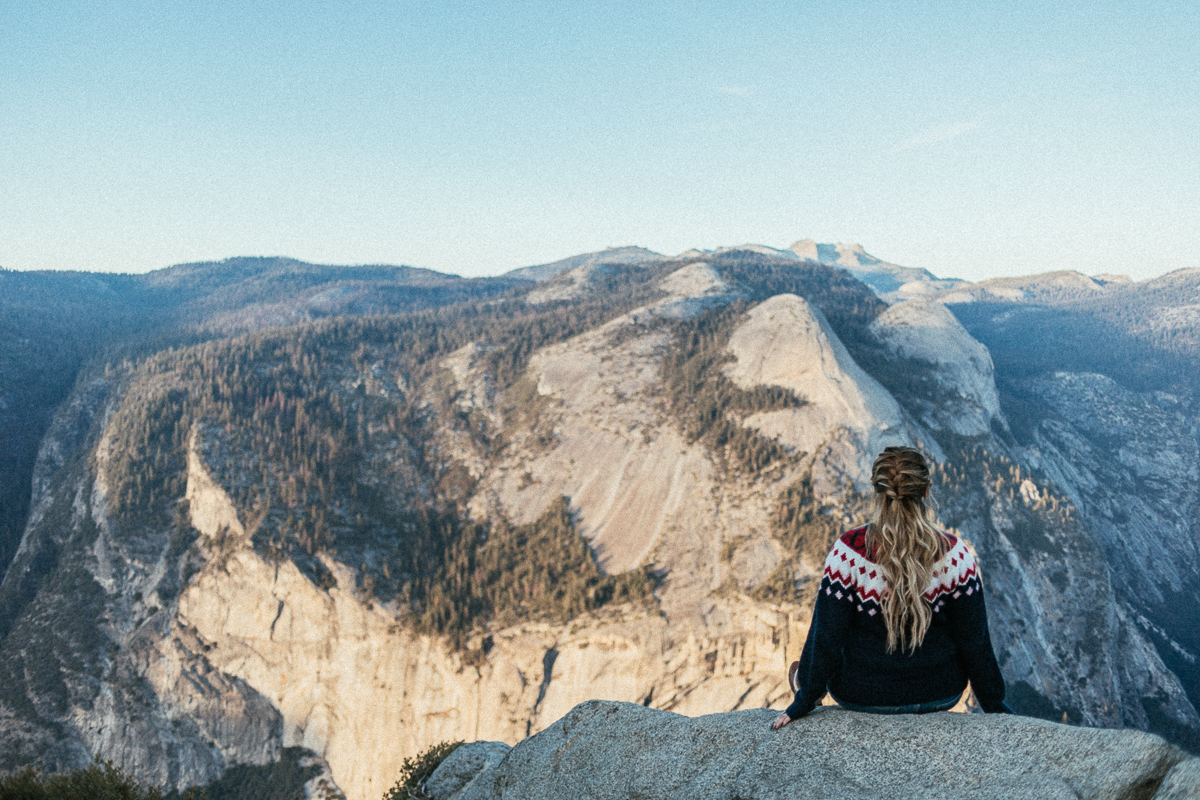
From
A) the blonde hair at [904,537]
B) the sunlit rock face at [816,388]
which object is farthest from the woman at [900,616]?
the sunlit rock face at [816,388]

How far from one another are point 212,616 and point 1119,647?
318 feet

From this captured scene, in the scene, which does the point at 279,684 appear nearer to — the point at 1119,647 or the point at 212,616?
the point at 212,616

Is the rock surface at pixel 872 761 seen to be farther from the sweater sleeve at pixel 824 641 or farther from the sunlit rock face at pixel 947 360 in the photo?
the sunlit rock face at pixel 947 360

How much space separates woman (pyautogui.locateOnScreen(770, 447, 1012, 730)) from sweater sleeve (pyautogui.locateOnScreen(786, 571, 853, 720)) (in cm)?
1

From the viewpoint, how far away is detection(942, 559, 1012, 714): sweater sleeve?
6547 millimetres

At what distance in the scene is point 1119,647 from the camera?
63156 millimetres

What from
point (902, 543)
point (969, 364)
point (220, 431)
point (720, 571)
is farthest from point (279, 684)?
point (969, 364)

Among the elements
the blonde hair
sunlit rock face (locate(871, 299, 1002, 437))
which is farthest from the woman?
sunlit rock face (locate(871, 299, 1002, 437))

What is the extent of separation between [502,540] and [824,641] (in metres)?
53.1

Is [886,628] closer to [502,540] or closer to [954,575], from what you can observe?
[954,575]

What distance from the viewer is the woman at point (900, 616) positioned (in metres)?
6.25

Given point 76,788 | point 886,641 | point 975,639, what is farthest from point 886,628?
point 76,788

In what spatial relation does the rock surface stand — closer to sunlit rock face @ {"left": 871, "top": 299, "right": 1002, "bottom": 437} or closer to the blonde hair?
the blonde hair

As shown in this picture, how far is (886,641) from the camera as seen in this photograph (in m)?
6.83
